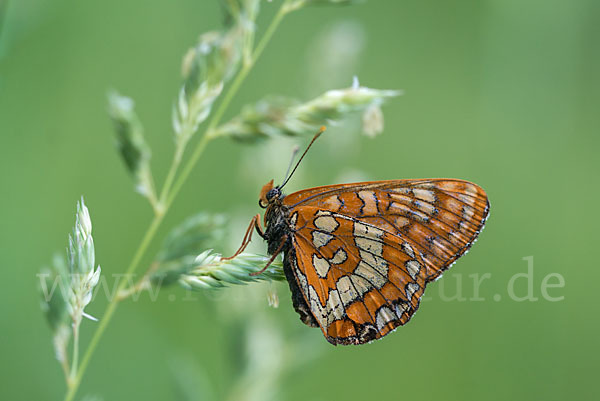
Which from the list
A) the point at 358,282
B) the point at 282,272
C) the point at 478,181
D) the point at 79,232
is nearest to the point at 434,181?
the point at 358,282

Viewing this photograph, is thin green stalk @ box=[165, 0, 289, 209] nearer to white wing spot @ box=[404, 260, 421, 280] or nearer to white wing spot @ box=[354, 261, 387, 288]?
white wing spot @ box=[354, 261, 387, 288]

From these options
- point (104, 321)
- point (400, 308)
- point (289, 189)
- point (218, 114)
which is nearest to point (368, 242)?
point (400, 308)

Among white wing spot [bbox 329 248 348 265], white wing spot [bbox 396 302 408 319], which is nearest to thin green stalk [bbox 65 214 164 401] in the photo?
white wing spot [bbox 329 248 348 265]

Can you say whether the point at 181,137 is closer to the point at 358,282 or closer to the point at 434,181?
the point at 358,282

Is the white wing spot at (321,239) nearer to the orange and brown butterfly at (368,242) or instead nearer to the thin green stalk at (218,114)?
→ the orange and brown butterfly at (368,242)

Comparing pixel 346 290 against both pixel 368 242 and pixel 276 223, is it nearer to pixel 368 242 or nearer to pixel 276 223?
pixel 368 242

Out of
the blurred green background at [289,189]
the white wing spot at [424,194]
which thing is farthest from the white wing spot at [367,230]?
the blurred green background at [289,189]
